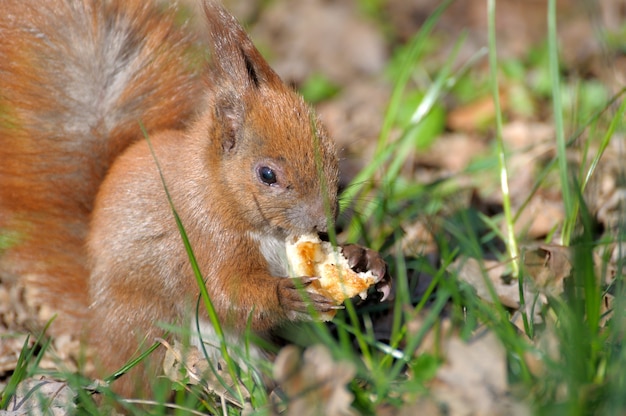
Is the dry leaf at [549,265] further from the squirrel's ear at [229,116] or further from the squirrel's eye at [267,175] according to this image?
the squirrel's ear at [229,116]

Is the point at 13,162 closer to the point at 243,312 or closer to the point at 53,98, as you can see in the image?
the point at 53,98

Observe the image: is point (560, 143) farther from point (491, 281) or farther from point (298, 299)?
point (298, 299)

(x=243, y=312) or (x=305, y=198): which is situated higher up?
(x=305, y=198)

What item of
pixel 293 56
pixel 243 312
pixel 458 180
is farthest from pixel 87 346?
pixel 293 56

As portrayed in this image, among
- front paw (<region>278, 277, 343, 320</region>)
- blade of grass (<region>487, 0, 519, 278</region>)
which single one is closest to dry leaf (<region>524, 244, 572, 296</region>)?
blade of grass (<region>487, 0, 519, 278</region>)

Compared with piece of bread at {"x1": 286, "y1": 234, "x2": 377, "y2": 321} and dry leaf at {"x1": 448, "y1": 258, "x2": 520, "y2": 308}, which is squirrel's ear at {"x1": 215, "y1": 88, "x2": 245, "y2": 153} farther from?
dry leaf at {"x1": 448, "y1": 258, "x2": 520, "y2": 308}

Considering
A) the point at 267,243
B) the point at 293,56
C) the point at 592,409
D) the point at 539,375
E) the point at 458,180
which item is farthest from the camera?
the point at 293,56

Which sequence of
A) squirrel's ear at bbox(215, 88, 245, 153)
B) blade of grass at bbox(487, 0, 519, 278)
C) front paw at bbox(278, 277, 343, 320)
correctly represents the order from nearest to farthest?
1. front paw at bbox(278, 277, 343, 320)
2. squirrel's ear at bbox(215, 88, 245, 153)
3. blade of grass at bbox(487, 0, 519, 278)
